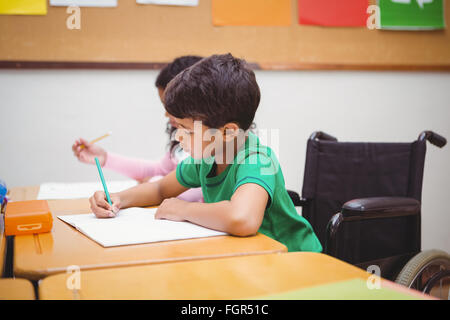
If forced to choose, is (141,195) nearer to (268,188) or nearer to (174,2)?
(268,188)

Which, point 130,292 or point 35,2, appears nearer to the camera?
point 130,292

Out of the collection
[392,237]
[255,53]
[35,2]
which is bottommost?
[392,237]

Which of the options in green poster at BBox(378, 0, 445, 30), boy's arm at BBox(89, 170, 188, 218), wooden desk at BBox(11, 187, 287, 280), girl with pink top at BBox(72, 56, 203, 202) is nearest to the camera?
wooden desk at BBox(11, 187, 287, 280)

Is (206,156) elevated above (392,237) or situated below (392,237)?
above

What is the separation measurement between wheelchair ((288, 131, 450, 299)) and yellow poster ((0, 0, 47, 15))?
136 cm

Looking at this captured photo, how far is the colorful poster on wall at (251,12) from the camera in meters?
2.22

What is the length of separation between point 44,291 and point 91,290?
0.06 m

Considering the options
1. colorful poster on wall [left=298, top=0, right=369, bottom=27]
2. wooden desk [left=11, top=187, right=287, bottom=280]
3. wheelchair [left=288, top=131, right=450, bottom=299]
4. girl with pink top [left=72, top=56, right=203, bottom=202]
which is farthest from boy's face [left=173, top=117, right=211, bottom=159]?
colorful poster on wall [left=298, top=0, right=369, bottom=27]

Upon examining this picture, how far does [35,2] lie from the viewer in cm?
203

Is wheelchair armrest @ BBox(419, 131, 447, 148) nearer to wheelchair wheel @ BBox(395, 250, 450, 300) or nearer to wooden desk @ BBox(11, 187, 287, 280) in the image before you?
wheelchair wheel @ BBox(395, 250, 450, 300)

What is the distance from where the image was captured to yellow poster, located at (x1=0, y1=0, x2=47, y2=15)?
79.0 inches

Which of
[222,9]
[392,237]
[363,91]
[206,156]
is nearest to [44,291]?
[206,156]
